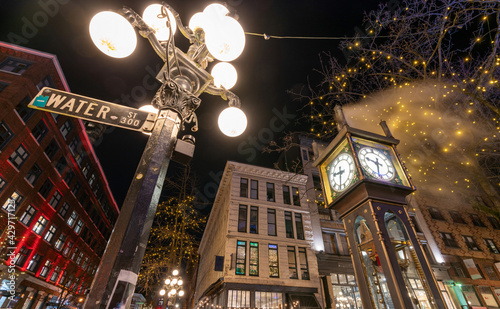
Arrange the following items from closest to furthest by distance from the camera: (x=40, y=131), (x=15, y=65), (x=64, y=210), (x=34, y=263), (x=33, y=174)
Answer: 1. (x=15, y=65)
2. (x=33, y=174)
3. (x=40, y=131)
4. (x=34, y=263)
5. (x=64, y=210)

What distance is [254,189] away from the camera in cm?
2311

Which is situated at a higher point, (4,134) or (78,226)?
(4,134)

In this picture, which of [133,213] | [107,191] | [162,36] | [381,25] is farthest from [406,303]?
[107,191]

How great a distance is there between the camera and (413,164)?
32.6 feet

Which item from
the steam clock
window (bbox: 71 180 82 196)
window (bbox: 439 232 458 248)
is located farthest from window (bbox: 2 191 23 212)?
window (bbox: 439 232 458 248)

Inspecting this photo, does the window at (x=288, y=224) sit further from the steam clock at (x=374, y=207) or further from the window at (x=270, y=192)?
the steam clock at (x=374, y=207)

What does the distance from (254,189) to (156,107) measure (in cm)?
2082

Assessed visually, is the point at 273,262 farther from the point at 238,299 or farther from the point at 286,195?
the point at 286,195

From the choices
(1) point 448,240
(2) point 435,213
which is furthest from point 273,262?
(2) point 435,213

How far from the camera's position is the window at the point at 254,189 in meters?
22.6

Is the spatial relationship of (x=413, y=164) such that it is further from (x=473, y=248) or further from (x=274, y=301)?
(x=473, y=248)

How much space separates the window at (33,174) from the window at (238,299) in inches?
998

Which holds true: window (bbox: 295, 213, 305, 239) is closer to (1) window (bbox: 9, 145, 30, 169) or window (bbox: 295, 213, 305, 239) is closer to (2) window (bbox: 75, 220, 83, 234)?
(1) window (bbox: 9, 145, 30, 169)

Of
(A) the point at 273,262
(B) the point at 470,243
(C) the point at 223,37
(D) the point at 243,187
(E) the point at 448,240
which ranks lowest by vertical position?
(C) the point at 223,37
